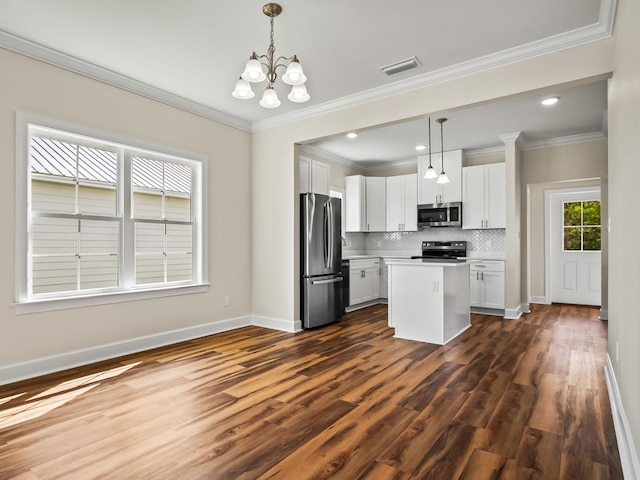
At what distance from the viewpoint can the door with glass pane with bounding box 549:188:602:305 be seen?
22.8 feet

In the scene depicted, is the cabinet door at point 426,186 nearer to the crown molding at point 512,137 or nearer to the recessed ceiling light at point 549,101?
the crown molding at point 512,137

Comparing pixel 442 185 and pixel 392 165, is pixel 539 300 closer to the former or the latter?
pixel 442 185

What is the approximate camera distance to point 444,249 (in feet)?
22.6

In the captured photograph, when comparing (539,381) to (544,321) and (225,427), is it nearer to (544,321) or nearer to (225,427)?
(225,427)

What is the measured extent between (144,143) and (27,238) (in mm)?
1442

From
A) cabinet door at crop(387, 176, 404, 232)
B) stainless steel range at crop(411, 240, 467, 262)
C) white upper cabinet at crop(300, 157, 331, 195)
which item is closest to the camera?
white upper cabinet at crop(300, 157, 331, 195)

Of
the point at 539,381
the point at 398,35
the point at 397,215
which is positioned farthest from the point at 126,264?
the point at 397,215

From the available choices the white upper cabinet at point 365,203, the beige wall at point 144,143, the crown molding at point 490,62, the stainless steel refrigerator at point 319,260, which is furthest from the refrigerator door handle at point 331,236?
the white upper cabinet at point 365,203

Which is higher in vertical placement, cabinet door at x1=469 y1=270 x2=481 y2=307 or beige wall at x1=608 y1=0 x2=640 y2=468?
beige wall at x1=608 y1=0 x2=640 y2=468

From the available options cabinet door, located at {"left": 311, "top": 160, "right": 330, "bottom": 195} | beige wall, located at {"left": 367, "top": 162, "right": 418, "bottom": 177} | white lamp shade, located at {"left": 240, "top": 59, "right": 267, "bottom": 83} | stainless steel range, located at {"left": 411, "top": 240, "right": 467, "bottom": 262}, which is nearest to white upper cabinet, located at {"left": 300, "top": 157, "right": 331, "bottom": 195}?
cabinet door, located at {"left": 311, "top": 160, "right": 330, "bottom": 195}

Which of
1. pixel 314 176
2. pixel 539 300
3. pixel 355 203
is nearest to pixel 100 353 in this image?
pixel 314 176

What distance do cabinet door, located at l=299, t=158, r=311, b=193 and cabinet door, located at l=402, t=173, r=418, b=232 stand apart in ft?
7.08

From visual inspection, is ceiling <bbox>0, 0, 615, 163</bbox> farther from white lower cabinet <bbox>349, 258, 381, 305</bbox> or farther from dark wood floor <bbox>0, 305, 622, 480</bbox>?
white lower cabinet <bbox>349, 258, 381, 305</bbox>

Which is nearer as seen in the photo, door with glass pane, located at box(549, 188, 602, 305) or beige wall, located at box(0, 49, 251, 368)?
beige wall, located at box(0, 49, 251, 368)
